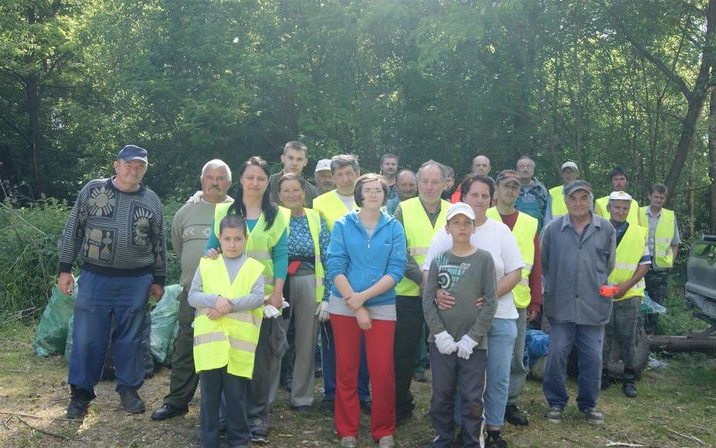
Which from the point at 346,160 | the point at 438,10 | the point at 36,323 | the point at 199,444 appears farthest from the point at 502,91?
the point at 199,444

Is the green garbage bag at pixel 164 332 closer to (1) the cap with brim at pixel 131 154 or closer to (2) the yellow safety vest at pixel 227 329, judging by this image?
(1) the cap with brim at pixel 131 154

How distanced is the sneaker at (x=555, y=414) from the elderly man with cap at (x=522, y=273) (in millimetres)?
234

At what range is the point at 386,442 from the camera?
475 centimetres

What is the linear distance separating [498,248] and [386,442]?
1.57 metres

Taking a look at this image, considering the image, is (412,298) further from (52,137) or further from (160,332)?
(52,137)

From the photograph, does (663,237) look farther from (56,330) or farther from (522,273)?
(56,330)

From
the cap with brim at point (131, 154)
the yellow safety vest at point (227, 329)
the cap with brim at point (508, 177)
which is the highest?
the cap with brim at point (508, 177)

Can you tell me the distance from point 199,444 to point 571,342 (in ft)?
10.1

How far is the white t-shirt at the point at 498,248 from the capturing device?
4.80 metres

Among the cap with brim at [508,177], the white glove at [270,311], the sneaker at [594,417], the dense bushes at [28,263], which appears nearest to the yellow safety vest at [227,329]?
the white glove at [270,311]

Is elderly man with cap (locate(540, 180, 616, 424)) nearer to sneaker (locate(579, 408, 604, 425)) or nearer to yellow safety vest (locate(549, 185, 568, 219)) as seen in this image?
sneaker (locate(579, 408, 604, 425))

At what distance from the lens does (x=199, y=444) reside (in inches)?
185

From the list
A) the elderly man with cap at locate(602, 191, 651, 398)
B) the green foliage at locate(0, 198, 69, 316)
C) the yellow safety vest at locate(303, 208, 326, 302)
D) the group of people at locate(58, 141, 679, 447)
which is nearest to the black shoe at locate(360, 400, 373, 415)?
the group of people at locate(58, 141, 679, 447)

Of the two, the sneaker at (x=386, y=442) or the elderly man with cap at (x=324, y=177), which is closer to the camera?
the sneaker at (x=386, y=442)
